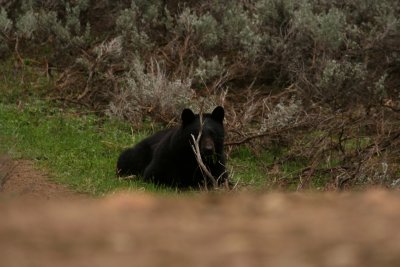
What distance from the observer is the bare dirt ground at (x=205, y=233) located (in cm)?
376

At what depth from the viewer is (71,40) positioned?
19203 millimetres

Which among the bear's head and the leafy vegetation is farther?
the leafy vegetation

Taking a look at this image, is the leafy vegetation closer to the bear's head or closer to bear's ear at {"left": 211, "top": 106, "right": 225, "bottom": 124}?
the bear's head

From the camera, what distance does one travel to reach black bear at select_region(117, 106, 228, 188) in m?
11.0

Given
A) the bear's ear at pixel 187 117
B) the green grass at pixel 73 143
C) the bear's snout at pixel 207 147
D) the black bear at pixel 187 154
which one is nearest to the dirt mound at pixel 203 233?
the green grass at pixel 73 143

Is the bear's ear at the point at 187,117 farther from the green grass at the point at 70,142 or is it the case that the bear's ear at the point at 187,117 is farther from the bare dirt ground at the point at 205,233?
the bare dirt ground at the point at 205,233

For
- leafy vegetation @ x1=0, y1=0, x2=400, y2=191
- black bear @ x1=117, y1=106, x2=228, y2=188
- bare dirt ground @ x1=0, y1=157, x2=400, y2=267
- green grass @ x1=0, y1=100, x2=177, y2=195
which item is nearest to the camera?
bare dirt ground @ x1=0, y1=157, x2=400, y2=267

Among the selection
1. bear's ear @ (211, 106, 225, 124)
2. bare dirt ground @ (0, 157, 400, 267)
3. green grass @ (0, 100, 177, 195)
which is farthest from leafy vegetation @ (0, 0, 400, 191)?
bare dirt ground @ (0, 157, 400, 267)

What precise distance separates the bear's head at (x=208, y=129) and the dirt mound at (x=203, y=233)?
5585 millimetres

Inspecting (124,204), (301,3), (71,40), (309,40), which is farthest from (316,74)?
(124,204)

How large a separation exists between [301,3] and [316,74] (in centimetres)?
313

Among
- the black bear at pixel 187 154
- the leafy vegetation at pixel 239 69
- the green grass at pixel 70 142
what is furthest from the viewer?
the leafy vegetation at pixel 239 69

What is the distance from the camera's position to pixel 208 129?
1099 centimetres

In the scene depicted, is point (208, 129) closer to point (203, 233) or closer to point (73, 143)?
point (73, 143)
